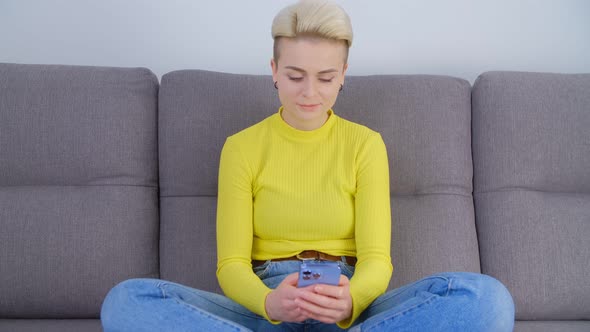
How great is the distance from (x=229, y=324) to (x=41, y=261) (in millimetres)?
778

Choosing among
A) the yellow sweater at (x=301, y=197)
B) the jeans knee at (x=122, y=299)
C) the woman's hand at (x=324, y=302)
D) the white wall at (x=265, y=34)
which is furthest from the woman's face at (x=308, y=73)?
the white wall at (x=265, y=34)

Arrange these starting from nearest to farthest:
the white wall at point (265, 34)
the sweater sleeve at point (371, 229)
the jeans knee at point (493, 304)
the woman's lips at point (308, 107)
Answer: the jeans knee at point (493, 304), the sweater sleeve at point (371, 229), the woman's lips at point (308, 107), the white wall at point (265, 34)

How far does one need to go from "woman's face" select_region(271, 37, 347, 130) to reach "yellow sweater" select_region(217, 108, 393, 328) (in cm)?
12

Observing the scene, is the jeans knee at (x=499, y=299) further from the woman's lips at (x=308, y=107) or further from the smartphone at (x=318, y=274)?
the woman's lips at (x=308, y=107)

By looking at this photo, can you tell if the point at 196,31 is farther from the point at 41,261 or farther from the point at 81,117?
the point at 41,261

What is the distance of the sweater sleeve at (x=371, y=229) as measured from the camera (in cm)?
124

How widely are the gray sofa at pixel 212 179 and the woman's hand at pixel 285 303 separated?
485mm

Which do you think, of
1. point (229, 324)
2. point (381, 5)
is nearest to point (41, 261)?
point (229, 324)

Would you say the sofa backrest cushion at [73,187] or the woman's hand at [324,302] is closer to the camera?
the woman's hand at [324,302]

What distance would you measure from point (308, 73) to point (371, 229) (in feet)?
1.34

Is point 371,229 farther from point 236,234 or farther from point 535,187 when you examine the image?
point 535,187

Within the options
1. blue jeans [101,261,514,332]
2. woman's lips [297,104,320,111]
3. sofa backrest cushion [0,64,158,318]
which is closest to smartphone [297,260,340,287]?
blue jeans [101,261,514,332]

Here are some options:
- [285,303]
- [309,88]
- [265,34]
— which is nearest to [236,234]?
[285,303]

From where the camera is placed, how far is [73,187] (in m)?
1.69
